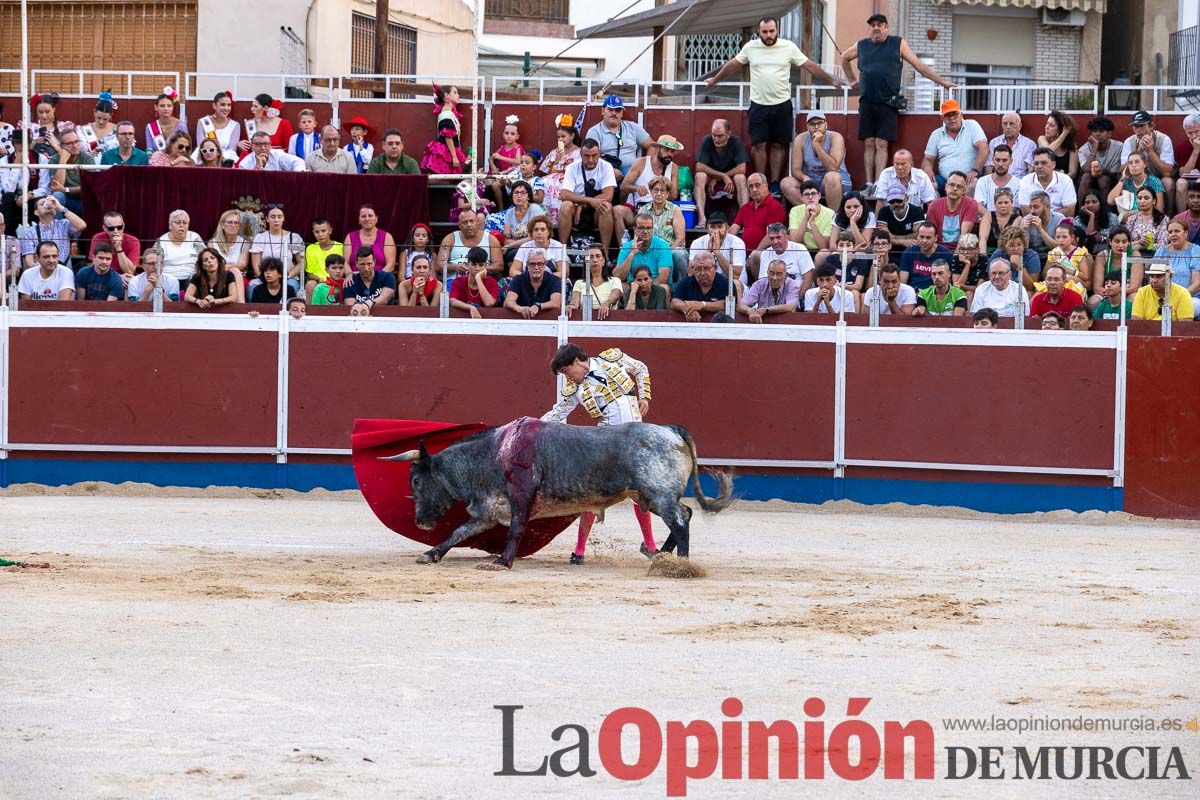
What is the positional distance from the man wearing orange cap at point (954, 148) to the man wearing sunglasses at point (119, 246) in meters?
6.93

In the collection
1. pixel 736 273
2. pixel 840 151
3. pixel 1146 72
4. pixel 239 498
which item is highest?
pixel 1146 72

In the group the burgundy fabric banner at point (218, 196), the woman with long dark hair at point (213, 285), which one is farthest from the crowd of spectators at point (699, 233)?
the burgundy fabric banner at point (218, 196)

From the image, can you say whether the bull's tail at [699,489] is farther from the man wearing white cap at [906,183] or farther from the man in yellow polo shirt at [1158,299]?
the man wearing white cap at [906,183]

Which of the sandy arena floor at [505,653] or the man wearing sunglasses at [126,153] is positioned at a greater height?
the man wearing sunglasses at [126,153]

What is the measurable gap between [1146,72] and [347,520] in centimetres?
1477

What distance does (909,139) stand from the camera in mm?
16266

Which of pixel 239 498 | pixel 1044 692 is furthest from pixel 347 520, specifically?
pixel 1044 692

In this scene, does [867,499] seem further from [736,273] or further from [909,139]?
[909,139]

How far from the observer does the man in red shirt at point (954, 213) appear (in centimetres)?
1399

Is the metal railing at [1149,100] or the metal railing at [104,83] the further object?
the metal railing at [104,83]

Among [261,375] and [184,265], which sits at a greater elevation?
[184,265]

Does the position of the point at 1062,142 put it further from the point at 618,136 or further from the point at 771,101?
the point at 618,136

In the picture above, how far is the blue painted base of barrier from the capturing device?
517 inches

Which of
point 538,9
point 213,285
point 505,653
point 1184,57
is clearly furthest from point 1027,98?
point 505,653
